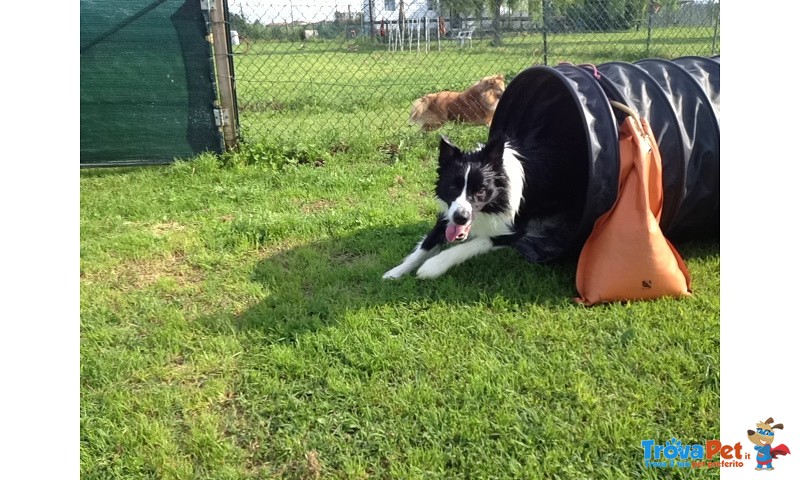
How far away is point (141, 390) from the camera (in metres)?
2.91

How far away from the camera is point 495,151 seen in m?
3.60

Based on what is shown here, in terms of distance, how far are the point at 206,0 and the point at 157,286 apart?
3.56 m

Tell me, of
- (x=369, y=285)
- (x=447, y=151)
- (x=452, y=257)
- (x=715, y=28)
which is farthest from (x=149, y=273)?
(x=715, y=28)

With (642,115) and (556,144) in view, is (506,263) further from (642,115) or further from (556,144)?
(642,115)

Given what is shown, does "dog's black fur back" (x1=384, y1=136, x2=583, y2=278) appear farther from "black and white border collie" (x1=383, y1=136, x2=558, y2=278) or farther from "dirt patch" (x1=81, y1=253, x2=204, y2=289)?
"dirt patch" (x1=81, y1=253, x2=204, y2=289)

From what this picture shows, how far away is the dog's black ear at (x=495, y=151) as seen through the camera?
3566 mm

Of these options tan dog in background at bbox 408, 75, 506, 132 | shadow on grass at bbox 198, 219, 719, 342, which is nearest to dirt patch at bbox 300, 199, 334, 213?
shadow on grass at bbox 198, 219, 719, 342

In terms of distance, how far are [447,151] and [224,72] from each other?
3.63 meters

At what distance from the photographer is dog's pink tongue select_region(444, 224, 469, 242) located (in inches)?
138

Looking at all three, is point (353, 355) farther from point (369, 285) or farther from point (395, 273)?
point (395, 273)

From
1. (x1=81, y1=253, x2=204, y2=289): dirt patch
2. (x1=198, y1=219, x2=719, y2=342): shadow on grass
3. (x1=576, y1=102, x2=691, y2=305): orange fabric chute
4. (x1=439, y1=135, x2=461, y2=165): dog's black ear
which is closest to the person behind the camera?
(x1=576, y1=102, x2=691, y2=305): orange fabric chute

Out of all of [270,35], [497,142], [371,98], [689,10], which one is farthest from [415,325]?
[689,10]

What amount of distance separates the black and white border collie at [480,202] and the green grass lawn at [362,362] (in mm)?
168
